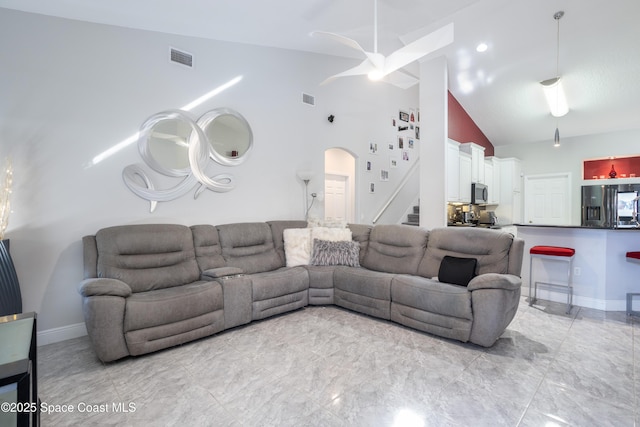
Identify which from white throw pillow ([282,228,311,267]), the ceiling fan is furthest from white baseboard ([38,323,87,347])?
the ceiling fan

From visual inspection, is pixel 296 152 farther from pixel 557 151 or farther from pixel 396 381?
pixel 557 151

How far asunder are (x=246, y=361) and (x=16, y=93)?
3069 mm

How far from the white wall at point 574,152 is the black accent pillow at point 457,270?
211 inches

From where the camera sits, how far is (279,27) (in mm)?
3883

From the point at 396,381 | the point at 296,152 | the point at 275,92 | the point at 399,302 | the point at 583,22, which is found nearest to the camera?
the point at 396,381

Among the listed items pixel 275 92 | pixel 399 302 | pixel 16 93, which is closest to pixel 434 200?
pixel 399 302

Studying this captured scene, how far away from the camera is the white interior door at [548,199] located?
6770 mm

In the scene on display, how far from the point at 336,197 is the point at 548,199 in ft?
16.0

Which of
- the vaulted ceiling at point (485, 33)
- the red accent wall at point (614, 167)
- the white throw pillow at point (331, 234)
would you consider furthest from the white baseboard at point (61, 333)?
the red accent wall at point (614, 167)

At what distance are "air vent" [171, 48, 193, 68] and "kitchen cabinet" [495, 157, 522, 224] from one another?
6.69 metres

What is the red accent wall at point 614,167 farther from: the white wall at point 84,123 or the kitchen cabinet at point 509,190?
the white wall at point 84,123

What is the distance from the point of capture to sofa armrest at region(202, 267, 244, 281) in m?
3.12

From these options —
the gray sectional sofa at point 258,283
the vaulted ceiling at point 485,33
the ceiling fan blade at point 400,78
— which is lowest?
the gray sectional sofa at point 258,283

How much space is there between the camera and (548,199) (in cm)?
702
